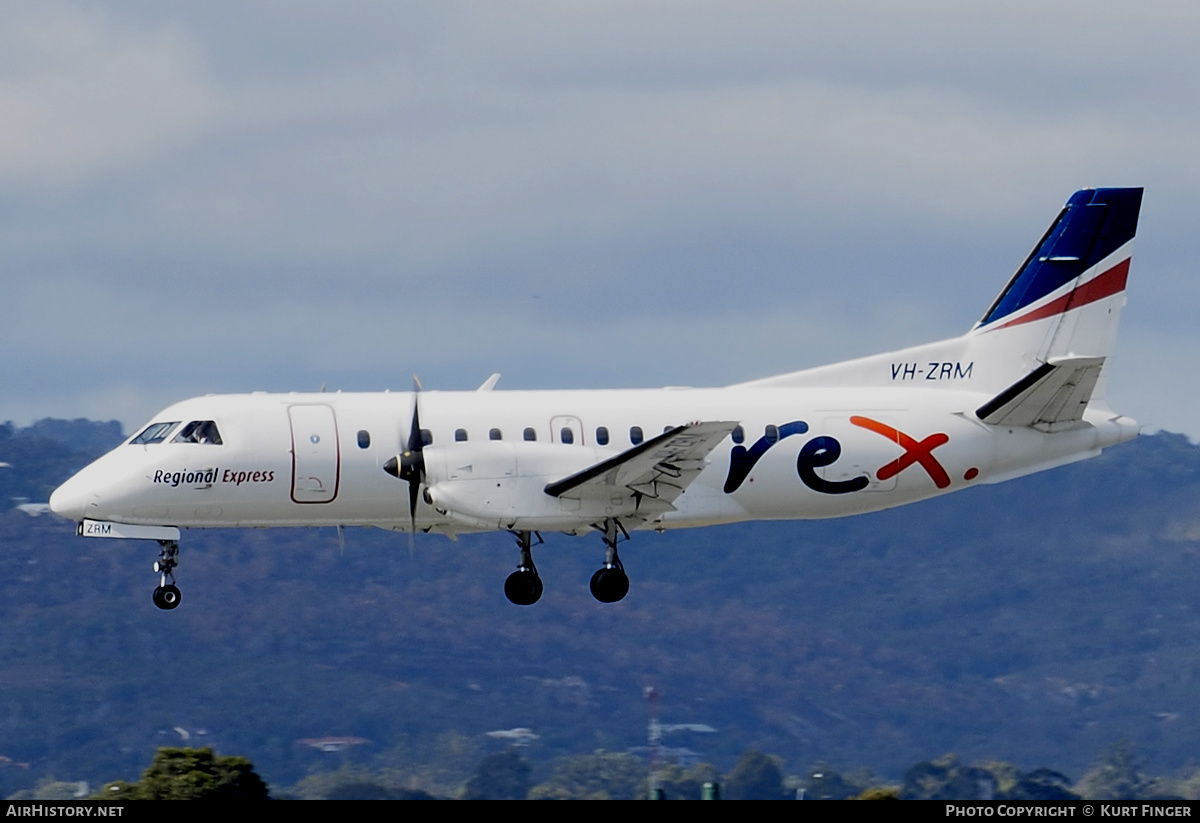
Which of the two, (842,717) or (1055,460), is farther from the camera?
(842,717)

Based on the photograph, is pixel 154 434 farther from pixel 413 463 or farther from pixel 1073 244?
pixel 1073 244

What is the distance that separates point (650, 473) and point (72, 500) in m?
8.92

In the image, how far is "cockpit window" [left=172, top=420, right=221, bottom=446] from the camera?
100 feet

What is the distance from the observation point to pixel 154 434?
3102 cm

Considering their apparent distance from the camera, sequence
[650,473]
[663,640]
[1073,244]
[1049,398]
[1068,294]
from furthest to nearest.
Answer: [663,640], [1073,244], [1068,294], [1049,398], [650,473]

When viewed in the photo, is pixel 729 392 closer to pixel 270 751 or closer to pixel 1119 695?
pixel 270 751

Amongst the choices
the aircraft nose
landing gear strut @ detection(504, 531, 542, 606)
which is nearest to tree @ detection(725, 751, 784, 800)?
landing gear strut @ detection(504, 531, 542, 606)

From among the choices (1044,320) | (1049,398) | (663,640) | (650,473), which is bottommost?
(650,473)

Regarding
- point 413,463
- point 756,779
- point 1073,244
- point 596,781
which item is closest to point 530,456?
point 413,463

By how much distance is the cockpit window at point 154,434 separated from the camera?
30908mm

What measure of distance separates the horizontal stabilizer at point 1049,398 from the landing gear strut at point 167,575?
1296cm

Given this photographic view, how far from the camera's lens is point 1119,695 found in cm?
7594

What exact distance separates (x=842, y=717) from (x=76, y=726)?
992 inches
